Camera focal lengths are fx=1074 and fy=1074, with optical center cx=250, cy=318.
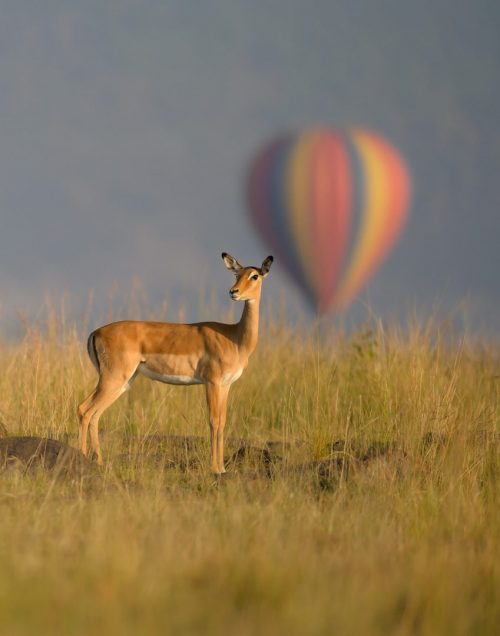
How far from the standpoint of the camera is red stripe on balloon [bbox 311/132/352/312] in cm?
2500

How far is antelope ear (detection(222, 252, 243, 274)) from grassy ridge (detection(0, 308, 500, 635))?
178cm

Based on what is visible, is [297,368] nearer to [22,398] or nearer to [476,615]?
[22,398]

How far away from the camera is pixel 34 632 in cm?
471

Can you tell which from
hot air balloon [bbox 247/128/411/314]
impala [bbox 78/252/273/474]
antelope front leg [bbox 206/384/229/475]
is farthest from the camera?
hot air balloon [bbox 247/128/411/314]

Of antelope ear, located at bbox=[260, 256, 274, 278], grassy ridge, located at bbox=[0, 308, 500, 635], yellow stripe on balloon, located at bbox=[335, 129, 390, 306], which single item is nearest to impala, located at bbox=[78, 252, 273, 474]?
antelope ear, located at bbox=[260, 256, 274, 278]

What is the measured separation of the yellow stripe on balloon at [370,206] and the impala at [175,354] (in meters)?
13.2

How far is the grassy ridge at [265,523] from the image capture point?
5.09 meters

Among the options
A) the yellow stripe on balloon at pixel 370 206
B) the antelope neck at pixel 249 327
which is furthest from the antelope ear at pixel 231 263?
the yellow stripe on balloon at pixel 370 206

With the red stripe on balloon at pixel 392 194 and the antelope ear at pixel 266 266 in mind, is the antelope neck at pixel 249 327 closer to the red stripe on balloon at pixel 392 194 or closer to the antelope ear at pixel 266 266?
the antelope ear at pixel 266 266

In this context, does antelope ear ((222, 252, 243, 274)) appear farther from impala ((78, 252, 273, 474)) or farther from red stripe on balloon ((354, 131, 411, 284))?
red stripe on balloon ((354, 131, 411, 284))

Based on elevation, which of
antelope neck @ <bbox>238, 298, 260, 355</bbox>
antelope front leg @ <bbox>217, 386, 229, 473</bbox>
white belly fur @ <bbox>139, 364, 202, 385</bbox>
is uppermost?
antelope neck @ <bbox>238, 298, 260, 355</bbox>

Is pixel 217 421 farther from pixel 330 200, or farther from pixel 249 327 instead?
pixel 330 200

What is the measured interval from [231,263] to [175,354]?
1072mm

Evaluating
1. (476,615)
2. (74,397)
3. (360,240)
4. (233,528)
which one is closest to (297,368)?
(74,397)
